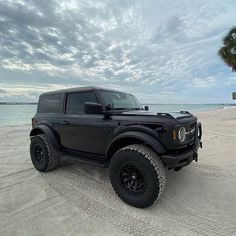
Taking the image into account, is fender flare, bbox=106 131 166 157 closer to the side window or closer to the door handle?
the side window

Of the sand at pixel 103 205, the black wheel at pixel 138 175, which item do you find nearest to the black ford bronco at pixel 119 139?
the black wheel at pixel 138 175

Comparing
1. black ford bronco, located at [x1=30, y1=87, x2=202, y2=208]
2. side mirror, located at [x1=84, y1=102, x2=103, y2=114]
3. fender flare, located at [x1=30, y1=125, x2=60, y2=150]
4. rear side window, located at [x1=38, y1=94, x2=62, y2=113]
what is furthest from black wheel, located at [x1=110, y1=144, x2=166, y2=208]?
rear side window, located at [x1=38, y1=94, x2=62, y2=113]

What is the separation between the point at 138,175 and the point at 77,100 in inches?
80.8

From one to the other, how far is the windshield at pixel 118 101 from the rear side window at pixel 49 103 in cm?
125

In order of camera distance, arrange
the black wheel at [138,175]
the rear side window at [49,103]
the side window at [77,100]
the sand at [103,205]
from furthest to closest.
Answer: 1. the rear side window at [49,103]
2. the side window at [77,100]
3. the black wheel at [138,175]
4. the sand at [103,205]

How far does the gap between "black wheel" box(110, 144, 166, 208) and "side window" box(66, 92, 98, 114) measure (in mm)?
1362

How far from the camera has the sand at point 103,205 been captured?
252cm

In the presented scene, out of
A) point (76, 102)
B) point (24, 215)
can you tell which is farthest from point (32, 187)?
point (76, 102)

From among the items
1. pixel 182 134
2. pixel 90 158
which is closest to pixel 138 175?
pixel 182 134

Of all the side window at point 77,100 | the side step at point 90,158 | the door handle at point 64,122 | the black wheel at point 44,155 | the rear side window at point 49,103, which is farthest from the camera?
the rear side window at point 49,103

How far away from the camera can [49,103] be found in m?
4.88

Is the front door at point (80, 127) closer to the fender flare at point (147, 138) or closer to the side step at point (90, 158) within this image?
the side step at point (90, 158)

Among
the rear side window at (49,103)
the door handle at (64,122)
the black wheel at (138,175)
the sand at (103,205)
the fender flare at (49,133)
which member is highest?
the rear side window at (49,103)

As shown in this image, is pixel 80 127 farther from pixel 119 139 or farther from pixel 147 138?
pixel 147 138
